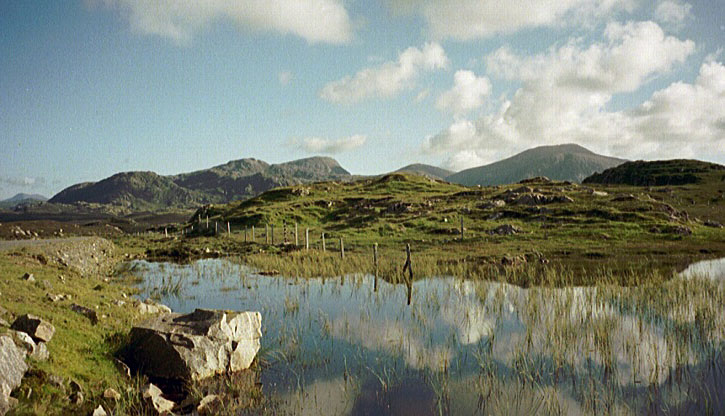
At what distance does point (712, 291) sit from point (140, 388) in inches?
991

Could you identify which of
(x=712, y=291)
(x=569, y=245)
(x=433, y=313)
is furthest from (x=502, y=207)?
(x=433, y=313)

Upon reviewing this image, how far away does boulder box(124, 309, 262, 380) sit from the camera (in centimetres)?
1224

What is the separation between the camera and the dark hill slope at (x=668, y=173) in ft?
483

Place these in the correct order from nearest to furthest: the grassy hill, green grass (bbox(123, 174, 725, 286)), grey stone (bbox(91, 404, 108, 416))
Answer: grey stone (bbox(91, 404, 108, 416)) → green grass (bbox(123, 174, 725, 286)) → the grassy hill

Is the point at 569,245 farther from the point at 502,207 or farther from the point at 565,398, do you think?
the point at 565,398

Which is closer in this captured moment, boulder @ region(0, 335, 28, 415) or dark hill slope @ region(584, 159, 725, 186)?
boulder @ region(0, 335, 28, 415)

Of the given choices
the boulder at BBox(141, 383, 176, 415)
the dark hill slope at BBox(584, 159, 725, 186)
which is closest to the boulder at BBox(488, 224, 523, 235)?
the boulder at BBox(141, 383, 176, 415)

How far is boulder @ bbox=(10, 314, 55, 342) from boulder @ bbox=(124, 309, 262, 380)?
2591mm

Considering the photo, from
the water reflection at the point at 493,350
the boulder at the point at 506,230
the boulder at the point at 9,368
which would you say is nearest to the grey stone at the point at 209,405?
the water reflection at the point at 493,350

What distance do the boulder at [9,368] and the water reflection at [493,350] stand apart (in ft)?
18.9

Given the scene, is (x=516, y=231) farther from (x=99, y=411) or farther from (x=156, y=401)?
(x=99, y=411)

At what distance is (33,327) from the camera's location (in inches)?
415

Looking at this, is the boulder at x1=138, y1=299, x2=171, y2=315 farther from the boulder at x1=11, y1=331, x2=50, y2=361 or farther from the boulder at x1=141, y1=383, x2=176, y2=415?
the boulder at x1=141, y1=383, x2=176, y2=415

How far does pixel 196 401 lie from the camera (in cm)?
1087
